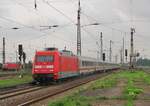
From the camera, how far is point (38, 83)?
40094 mm

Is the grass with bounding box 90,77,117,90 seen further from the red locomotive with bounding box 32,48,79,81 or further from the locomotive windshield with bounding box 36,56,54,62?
the locomotive windshield with bounding box 36,56,54,62

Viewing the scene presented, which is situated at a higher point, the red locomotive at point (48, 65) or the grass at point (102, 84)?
the red locomotive at point (48, 65)

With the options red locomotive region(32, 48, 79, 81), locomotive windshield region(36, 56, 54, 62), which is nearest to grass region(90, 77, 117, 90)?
red locomotive region(32, 48, 79, 81)

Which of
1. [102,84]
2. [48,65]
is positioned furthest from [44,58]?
[102,84]

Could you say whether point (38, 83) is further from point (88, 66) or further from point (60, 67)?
point (88, 66)

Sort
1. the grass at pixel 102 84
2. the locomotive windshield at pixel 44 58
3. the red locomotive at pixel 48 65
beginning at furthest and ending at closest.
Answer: the locomotive windshield at pixel 44 58, the red locomotive at pixel 48 65, the grass at pixel 102 84

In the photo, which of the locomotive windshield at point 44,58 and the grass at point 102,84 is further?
the locomotive windshield at point 44,58

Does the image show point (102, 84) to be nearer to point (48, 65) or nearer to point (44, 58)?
point (48, 65)

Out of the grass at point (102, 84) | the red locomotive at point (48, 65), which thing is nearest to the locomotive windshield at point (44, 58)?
the red locomotive at point (48, 65)

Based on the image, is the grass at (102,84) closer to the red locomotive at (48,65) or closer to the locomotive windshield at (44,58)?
the red locomotive at (48,65)

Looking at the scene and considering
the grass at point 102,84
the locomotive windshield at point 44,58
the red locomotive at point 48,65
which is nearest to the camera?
the grass at point 102,84

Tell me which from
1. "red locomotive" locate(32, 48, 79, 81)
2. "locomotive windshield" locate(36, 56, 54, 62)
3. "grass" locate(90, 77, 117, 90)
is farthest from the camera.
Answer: "locomotive windshield" locate(36, 56, 54, 62)

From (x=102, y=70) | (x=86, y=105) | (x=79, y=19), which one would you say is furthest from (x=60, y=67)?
(x=102, y=70)

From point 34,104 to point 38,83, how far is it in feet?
67.6
